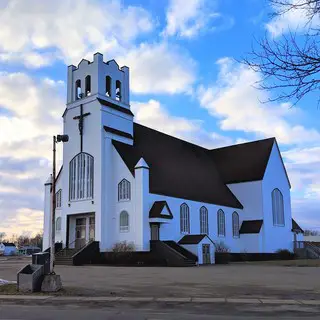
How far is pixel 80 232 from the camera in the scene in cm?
4781

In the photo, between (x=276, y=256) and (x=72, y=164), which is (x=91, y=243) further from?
(x=276, y=256)

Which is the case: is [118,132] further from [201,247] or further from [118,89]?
[201,247]

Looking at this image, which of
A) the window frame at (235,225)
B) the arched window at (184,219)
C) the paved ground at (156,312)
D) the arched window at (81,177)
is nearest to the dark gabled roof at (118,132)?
the arched window at (81,177)

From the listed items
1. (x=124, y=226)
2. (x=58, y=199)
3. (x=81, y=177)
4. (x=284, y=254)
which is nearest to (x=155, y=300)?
(x=124, y=226)

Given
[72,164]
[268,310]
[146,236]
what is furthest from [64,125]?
[268,310]

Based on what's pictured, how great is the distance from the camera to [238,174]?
200ft

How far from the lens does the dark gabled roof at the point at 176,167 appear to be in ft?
155

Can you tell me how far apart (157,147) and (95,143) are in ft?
30.1

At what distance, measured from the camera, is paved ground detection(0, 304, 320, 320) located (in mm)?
11555

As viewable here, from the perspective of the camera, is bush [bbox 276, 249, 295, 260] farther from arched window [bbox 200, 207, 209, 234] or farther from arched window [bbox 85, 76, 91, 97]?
arched window [bbox 85, 76, 91, 97]

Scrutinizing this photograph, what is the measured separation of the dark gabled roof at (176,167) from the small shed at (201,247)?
5017 mm

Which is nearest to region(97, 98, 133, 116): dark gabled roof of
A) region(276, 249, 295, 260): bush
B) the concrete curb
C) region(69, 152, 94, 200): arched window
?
region(69, 152, 94, 200): arched window

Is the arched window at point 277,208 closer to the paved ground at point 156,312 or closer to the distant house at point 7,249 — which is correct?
the paved ground at point 156,312

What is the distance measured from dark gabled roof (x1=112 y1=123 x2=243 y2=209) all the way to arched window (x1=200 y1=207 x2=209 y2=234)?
1103 millimetres
